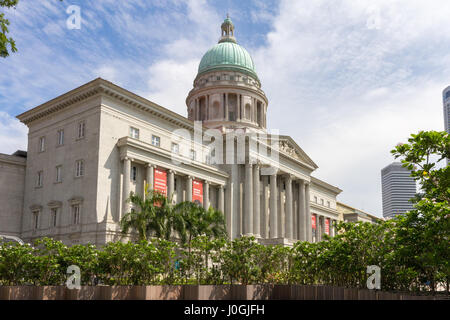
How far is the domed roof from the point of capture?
82100 mm

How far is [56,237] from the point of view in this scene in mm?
46188

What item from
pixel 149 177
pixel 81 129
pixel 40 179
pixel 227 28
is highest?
pixel 227 28

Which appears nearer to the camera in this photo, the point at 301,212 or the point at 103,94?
the point at 103,94

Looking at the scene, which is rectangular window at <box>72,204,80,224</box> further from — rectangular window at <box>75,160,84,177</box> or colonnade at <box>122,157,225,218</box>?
colonnade at <box>122,157,225,218</box>

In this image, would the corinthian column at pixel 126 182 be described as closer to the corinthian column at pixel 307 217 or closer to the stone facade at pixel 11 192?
the stone facade at pixel 11 192

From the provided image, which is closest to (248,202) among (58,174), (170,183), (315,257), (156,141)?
(170,183)

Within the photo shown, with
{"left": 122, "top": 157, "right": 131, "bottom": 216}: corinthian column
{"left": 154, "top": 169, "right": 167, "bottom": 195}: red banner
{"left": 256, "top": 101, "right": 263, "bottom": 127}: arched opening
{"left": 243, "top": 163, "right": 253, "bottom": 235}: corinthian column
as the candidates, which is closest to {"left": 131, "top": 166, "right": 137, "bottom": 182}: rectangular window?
{"left": 122, "top": 157, "right": 131, "bottom": 216}: corinthian column

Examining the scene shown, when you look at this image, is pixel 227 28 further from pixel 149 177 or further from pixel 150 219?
pixel 150 219

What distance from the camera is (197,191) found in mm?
54906

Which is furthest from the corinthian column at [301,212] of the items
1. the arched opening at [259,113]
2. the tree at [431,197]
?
the tree at [431,197]

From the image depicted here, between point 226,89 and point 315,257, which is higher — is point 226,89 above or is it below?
above

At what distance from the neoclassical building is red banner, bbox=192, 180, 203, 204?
0.38 ft

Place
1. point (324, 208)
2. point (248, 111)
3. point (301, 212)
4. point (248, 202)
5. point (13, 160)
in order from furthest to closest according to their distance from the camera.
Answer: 1. point (324, 208)
2. point (248, 111)
3. point (301, 212)
4. point (248, 202)
5. point (13, 160)

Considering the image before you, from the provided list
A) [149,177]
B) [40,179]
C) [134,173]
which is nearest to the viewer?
[149,177]
